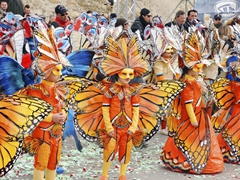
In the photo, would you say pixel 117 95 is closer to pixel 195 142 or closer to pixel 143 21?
pixel 195 142

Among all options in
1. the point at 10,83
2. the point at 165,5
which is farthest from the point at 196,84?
the point at 165,5

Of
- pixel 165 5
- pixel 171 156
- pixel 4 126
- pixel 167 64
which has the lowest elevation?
pixel 171 156

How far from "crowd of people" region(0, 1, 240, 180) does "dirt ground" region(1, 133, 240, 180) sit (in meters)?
0.15

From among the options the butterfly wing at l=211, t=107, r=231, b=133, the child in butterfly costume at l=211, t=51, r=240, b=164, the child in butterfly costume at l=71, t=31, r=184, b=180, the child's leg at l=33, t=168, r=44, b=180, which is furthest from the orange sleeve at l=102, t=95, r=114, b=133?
the butterfly wing at l=211, t=107, r=231, b=133

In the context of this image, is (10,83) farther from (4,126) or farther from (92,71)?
(92,71)

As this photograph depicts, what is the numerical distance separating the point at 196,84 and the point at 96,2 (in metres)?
9.66

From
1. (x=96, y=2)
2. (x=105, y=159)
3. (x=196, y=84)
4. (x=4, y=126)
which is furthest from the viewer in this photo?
(x=96, y=2)

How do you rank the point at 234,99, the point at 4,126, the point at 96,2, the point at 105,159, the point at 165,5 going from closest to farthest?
the point at 4,126
the point at 105,159
the point at 234,99
the point at 96,2
the point at 165,5

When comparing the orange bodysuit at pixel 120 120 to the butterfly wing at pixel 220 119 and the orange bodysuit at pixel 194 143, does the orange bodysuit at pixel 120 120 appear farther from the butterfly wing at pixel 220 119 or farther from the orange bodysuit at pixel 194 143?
the butterfly wing at pixel 220 119

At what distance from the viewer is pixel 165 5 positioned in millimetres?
24047

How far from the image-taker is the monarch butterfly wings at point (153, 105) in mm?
5086

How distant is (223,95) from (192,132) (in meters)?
0.82

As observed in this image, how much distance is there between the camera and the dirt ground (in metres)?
5.45

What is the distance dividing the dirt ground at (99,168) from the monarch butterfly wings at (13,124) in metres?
1.64
